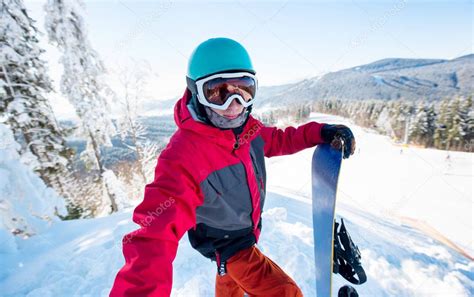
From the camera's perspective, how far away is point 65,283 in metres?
3.11

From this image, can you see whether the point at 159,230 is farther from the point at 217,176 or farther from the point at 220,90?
the point at 220,90

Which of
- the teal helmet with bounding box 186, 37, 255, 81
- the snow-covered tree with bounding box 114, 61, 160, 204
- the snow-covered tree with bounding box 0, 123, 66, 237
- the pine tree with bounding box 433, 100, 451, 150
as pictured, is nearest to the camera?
the teal helmet with bounding box 186, 37, 255, 81

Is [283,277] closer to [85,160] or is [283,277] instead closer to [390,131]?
[85,160]

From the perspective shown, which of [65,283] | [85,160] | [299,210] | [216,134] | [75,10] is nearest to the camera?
[216,134]

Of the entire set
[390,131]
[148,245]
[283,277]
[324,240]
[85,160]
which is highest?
[148,245]

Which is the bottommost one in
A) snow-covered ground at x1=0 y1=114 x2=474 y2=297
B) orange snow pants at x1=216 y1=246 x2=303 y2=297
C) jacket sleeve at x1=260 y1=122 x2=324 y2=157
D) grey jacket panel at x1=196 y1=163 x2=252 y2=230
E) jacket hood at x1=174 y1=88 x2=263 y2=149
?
snow-covered ground at x1=0 y1=114 x2=474 y2=297

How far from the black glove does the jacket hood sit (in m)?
0.69

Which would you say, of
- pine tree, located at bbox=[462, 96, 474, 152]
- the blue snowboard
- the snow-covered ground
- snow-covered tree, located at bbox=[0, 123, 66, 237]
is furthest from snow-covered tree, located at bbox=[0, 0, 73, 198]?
pine tree, located at bbox=[462, 96, 474, 152]

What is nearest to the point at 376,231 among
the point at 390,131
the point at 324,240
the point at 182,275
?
the point at 324,240

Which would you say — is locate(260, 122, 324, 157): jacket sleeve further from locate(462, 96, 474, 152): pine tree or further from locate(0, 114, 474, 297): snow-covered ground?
locate(462, 96, 474, 152): pine tree

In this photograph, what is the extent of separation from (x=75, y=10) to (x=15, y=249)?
424 inches

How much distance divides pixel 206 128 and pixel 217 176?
33cm

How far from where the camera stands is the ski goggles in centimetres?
177

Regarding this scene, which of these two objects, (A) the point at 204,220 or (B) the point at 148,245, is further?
(A) the point at 204,220
